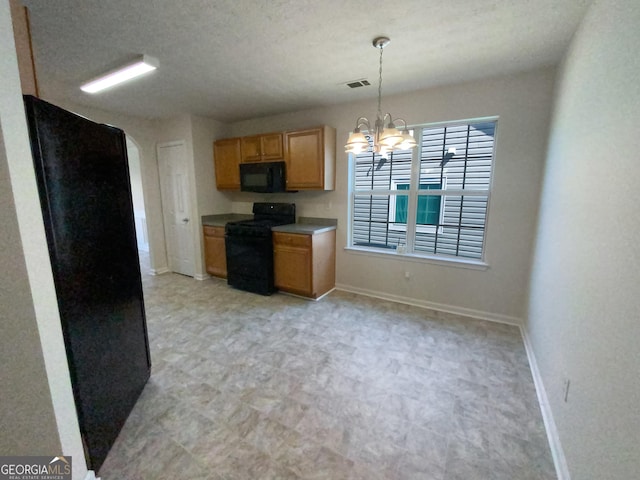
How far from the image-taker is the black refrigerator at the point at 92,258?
3.76ft

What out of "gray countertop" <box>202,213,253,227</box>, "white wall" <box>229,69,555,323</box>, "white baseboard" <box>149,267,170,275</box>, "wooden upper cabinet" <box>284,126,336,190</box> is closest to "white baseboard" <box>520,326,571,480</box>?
"white wall" <box>229,69,555,323</box>

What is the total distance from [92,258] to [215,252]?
2940 millimetres

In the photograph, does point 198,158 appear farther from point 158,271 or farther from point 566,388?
point 566,388

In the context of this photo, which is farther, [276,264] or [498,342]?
[276,264]

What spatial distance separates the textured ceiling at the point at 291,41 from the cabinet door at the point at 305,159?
0.55 meters

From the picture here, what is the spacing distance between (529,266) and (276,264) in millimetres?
2916

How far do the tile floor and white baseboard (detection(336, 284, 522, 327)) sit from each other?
0.14 meters

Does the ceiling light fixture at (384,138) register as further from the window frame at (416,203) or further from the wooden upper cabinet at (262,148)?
the wooden upper cabinet at (262,148)

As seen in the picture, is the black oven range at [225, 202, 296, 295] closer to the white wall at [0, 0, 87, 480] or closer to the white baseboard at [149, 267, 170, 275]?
the white baseboard at [149, 267, 170, 275]

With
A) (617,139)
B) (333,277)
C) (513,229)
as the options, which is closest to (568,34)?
(617,139)

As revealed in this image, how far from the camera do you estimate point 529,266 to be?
272 cm

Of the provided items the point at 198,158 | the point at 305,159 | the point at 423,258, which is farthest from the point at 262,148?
the point at 423,258

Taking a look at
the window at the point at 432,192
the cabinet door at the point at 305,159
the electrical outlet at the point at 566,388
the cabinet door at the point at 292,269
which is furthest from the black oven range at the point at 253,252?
the electrical outlet at the point at 566,388

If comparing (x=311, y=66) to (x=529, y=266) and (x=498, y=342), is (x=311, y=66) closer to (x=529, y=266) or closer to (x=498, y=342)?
(x=529, y=266)
